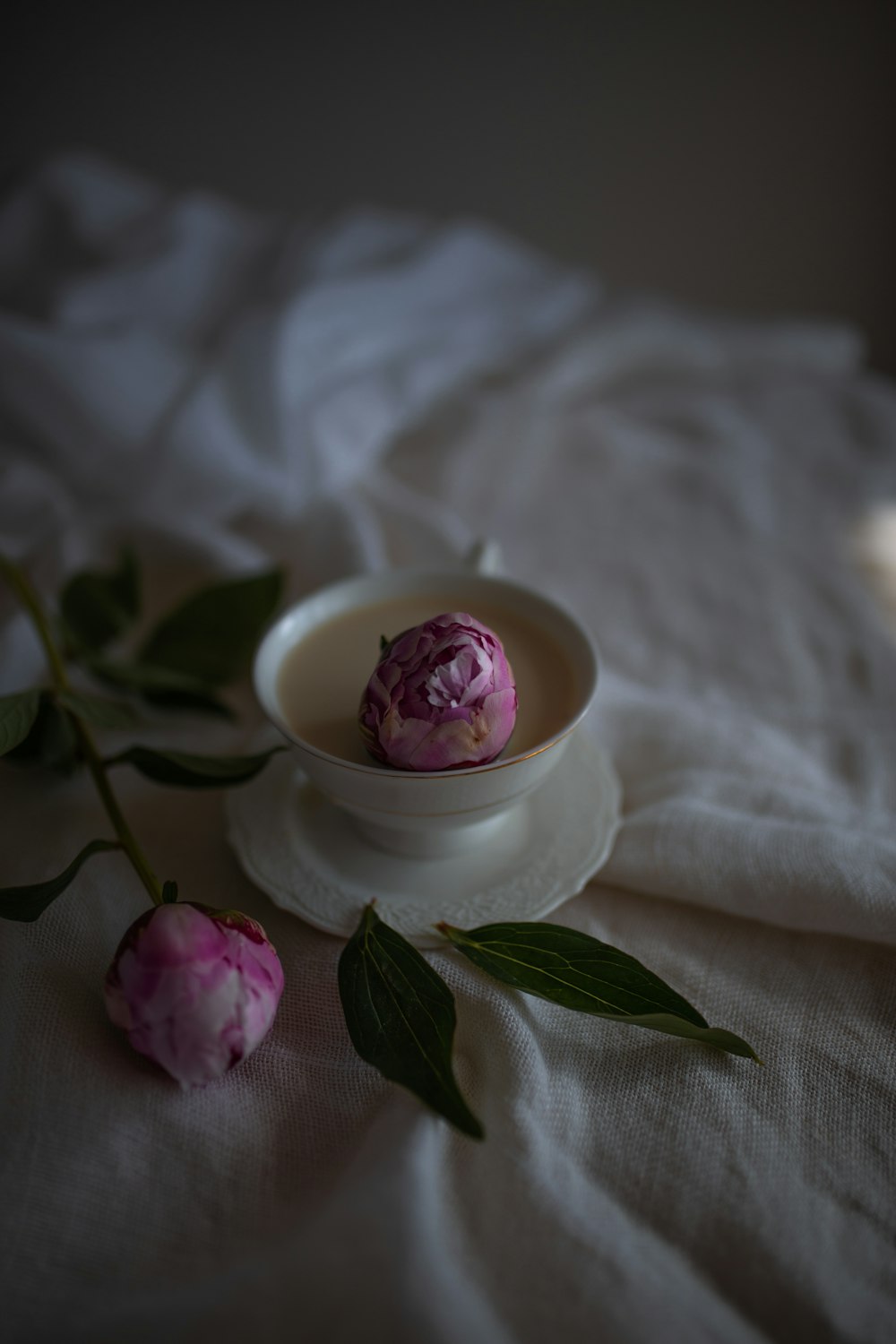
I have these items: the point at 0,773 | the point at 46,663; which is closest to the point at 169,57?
the point at 46,663

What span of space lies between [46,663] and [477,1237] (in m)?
0.54

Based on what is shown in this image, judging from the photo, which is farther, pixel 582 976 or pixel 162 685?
pixel 162 685

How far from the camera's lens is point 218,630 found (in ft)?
2.39

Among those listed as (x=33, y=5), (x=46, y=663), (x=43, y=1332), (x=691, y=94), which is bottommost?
(x=43, y=1332)

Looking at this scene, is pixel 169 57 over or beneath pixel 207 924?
over

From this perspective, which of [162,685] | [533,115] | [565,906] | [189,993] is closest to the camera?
[189,993]

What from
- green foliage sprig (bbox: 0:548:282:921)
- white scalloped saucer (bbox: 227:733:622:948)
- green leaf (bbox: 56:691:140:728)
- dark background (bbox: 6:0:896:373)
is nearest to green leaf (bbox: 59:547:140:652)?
green foliage sprig (bbox: 0:548:282:921)

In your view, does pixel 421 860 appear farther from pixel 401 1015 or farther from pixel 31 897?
pixel 31 897

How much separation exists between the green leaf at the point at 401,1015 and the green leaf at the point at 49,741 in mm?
250

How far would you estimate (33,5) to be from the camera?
1.03 metres

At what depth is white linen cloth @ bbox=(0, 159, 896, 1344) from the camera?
0.40 metres

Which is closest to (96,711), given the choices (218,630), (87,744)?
(87,744)

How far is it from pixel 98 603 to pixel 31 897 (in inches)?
12.2

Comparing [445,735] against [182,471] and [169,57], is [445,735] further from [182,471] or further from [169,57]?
[169,57]
